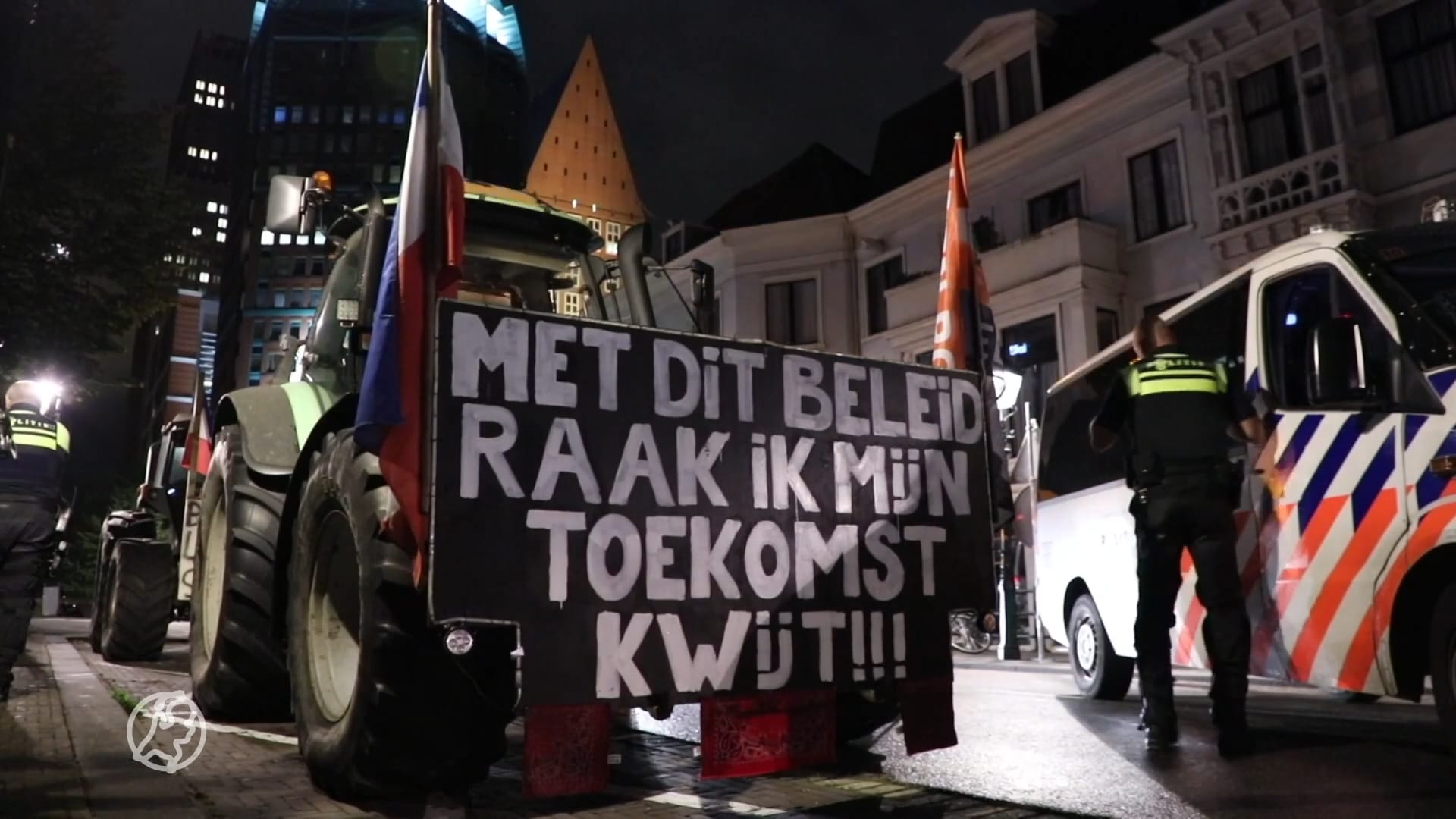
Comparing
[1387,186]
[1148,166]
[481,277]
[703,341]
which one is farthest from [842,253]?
[703,341]

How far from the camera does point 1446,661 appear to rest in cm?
380

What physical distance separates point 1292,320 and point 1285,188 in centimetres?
1275

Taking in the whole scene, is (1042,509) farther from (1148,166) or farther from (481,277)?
(1148,166)

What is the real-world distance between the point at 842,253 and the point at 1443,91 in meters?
13.2

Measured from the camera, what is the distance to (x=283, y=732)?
520cm

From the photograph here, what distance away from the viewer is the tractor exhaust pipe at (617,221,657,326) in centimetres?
527

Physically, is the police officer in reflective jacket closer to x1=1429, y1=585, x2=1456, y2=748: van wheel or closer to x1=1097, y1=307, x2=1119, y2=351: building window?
x1=1429, y1=585, x2=1456, y2=748: van wheel

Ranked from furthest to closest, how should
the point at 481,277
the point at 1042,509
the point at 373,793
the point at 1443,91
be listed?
the point at 1443,91, the point at 1042,509, the point at 481,277, the point at 373,793

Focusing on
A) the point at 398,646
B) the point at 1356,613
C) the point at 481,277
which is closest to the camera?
the point at 398,646

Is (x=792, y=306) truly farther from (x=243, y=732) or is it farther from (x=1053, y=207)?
(x=243, y=732)

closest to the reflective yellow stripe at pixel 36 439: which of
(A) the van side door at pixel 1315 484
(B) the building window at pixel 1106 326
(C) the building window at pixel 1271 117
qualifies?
(A) the van side door at pixel 1315 484

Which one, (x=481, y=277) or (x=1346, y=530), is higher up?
(x=481, y=277)

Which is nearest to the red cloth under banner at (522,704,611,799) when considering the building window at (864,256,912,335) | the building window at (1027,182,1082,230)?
the building window at (1027,182,1082,230)

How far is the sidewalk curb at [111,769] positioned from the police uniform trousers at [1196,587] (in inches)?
164
